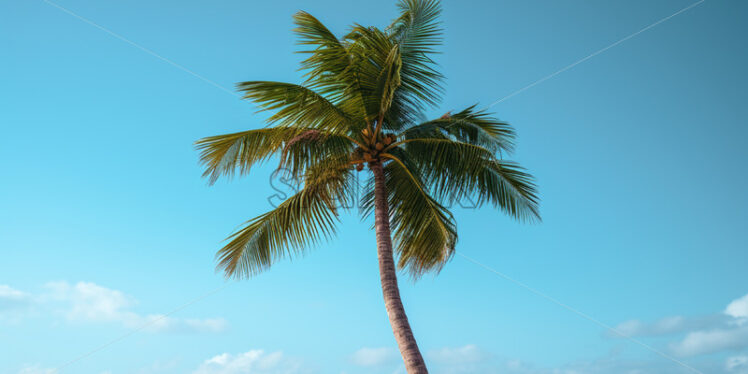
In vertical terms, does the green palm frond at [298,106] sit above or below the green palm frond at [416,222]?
above

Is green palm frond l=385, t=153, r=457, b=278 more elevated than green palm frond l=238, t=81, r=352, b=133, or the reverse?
green palm frond l=238, t=81, r=352, b=133

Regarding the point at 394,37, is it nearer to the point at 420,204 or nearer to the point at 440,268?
the point at 420,204

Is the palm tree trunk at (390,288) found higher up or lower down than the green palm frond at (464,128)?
lower down

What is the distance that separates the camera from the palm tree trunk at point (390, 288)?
27.3 ft

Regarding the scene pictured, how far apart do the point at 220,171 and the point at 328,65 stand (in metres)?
2.74

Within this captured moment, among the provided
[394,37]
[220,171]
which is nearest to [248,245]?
[220,171]

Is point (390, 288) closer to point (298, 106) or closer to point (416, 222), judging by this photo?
point (416, 222)

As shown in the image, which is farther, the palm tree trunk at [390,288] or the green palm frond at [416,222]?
the green palm frond at [416,222]

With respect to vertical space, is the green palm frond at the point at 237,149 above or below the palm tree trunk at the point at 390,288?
above

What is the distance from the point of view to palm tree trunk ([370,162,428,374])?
8312mm

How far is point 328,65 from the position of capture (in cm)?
962

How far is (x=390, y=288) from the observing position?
355 inches

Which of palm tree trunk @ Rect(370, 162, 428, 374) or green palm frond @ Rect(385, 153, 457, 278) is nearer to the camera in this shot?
palm tree trunk @ Rect(370, 162, 428, 374)

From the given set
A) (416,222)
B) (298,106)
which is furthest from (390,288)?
(298,106)
